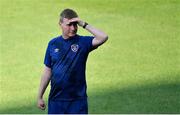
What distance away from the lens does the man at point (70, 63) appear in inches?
286

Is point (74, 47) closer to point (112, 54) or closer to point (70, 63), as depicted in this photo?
point (70, 63)

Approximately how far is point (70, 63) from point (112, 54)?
6.42 metres

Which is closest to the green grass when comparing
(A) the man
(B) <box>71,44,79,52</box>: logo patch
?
(A) the man

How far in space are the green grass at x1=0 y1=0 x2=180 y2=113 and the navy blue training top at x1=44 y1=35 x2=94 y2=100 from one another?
2.75 meters

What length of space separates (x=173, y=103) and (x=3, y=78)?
3.23 m

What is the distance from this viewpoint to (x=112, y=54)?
1366 cm

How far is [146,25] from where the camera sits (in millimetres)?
16375

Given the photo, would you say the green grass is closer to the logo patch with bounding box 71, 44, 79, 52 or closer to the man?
the man

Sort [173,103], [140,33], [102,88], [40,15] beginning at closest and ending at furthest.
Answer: [173,103]
[102,88]
[140,33]
[40,15]

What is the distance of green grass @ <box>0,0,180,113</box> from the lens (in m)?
10.7

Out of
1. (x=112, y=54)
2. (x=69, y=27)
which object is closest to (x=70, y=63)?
(x=69, y=27)

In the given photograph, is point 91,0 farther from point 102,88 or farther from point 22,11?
point 102,88

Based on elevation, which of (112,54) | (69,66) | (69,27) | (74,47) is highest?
(69,27)

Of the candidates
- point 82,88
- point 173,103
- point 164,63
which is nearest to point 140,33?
point 164,63
